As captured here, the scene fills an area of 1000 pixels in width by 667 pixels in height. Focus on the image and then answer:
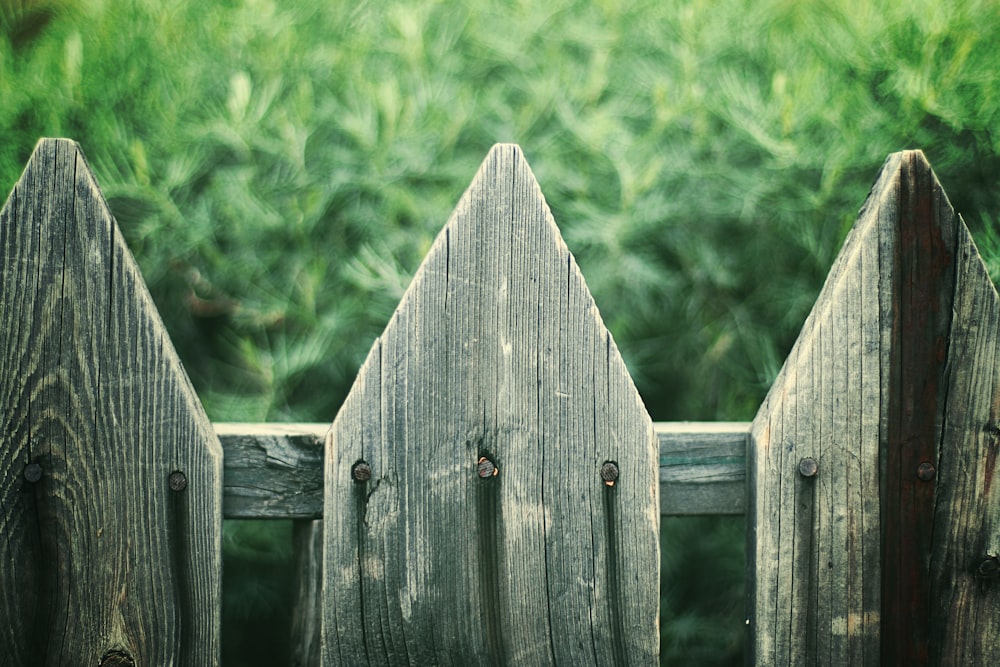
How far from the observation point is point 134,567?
1.12m

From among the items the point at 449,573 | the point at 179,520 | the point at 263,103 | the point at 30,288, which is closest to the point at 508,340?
the point at 449,573

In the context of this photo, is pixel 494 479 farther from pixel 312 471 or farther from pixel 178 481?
pixel 178 481

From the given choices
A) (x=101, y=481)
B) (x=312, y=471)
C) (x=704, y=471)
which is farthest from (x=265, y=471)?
(x=704, y=471)

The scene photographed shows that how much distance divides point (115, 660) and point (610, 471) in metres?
0.77

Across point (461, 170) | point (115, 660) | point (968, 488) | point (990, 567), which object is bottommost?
point (115, 660)

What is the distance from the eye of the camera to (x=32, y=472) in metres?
1.12

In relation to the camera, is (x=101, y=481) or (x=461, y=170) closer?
(x=101, y=481)

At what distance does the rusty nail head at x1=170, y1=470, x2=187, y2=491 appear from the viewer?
3.68 feet

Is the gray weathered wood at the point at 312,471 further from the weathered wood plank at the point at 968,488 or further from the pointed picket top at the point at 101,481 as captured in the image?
the weathered wood plank at the point at 968,488

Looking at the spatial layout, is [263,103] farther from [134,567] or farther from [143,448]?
[134,567]

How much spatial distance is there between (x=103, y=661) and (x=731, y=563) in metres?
1.22

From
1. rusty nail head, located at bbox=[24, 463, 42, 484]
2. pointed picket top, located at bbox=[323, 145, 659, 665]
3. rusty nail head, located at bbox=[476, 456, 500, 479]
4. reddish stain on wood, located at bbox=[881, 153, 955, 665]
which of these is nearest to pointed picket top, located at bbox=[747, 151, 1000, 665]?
reddish stain on wood, located at bbox=[881, 153, 955, 665]

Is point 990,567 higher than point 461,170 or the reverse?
the reverse

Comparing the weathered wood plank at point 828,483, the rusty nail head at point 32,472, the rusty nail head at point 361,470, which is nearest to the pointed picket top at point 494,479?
the rusty nail head at point 361,470
